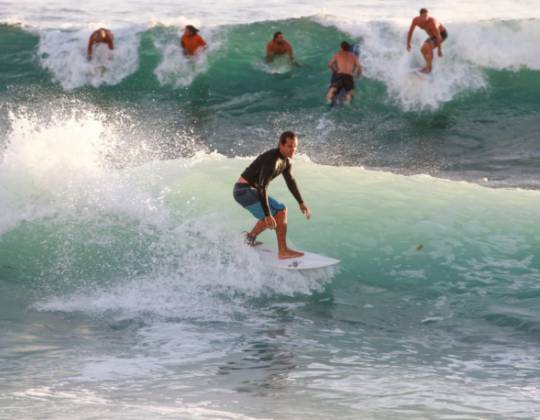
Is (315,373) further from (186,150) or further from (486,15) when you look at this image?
(486,15)

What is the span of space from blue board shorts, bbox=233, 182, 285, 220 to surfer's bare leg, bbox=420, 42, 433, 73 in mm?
10478

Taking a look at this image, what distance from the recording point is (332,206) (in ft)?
39.4

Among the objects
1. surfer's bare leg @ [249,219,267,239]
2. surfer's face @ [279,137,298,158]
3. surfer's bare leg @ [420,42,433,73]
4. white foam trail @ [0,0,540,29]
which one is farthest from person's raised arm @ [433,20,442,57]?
surfer's face @ [279,137,298,158]

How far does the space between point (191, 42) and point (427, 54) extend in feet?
16.6

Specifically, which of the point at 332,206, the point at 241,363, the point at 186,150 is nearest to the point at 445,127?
the point at 186,150

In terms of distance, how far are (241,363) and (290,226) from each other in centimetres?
364

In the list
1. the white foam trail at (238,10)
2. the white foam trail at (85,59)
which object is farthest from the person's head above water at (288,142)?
the white foam trail at (238,10)

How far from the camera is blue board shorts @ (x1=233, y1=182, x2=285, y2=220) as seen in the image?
382 inches

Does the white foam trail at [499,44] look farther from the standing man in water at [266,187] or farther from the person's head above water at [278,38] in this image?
the standing man in water at [266,187]

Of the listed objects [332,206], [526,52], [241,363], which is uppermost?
[526,52]

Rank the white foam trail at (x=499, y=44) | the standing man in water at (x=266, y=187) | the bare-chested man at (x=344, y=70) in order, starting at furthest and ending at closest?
the white foam trail at (x=499, y=44)
the bare-chested man at (x=344, y=70)
the standing man in water at (x=266, y=187)

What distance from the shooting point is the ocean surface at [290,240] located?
750cm

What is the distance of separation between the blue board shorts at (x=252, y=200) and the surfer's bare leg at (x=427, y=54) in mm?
10478

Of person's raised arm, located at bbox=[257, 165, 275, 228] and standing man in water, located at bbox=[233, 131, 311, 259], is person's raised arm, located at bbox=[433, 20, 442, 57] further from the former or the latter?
person's raised arm, located at bbox=[257, 165, 275, 228]
